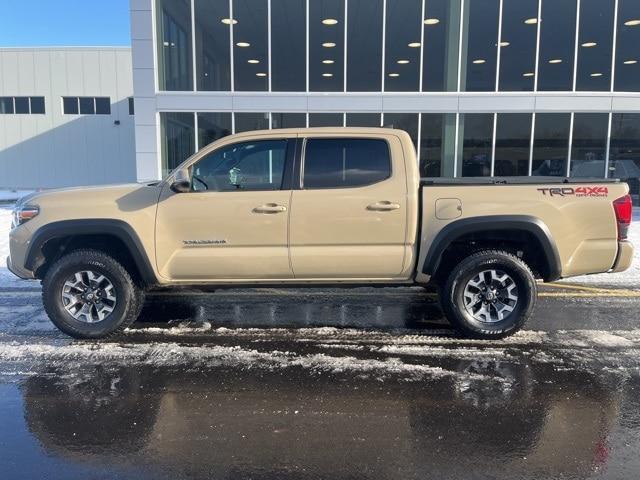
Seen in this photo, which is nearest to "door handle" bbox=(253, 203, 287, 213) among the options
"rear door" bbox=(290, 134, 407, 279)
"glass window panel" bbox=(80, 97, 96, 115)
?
"rear door" bbox=(290, 134, 407, 279)

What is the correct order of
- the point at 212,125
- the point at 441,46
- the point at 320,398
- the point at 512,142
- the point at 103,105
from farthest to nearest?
the point at 103,105 < the point at 441,46 < the point at 512,142 < the point at 212,125 < the point at 320,398

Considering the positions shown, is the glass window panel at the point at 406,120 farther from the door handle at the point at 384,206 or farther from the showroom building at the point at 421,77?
the door handle at the point at 384,206

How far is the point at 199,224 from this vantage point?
16.4 feet

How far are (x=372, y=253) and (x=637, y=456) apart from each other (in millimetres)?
2640

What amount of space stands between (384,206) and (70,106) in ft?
99.2

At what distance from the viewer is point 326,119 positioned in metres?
17.0

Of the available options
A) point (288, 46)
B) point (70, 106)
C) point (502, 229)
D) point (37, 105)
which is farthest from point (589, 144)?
point (37, 105)

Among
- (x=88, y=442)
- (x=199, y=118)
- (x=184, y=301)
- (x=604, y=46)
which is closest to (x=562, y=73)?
(x=604, y=46)

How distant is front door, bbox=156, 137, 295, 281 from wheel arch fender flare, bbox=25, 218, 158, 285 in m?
0.20

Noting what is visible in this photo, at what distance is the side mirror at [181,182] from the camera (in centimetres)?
497

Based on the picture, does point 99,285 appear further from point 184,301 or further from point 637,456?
point 637,456

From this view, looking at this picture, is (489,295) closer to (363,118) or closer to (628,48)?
(363,118)

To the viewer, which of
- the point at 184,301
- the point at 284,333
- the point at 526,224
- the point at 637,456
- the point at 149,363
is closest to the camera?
the point at 637,456

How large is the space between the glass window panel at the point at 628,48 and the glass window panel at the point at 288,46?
9.14m
